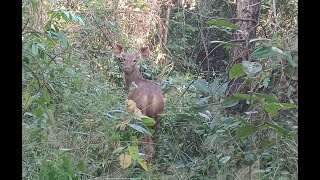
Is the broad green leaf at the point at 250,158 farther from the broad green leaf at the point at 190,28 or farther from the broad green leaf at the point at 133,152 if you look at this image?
the broad green leaf at the point at 190,28

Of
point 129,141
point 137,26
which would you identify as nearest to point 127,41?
point 137,26

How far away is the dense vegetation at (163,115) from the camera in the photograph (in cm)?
408

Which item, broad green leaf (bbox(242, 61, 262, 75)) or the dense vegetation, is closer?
broad green leaf (bbox(242, 61, 262, 75))

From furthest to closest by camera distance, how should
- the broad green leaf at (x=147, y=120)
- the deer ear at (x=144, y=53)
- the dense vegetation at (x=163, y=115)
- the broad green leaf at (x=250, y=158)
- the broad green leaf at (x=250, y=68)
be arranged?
the deer ear at (x=144, y=53), the broad green leaf at (x=147, y=120), the broad green leaf at (x=250, y=158), the dense vegetation at (x=163, y=115), the broad green leaf at (x=250, y=68)

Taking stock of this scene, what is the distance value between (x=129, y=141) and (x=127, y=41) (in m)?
A: 5.85

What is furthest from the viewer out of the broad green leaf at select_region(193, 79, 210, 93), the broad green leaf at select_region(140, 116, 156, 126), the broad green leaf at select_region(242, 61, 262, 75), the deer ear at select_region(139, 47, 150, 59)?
the deer ear at select_region(139, 47, 150, 59)

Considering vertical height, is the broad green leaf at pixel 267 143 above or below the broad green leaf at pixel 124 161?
above

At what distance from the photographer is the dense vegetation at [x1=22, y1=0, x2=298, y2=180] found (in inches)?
161

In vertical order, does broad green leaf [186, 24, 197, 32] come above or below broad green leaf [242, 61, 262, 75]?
below

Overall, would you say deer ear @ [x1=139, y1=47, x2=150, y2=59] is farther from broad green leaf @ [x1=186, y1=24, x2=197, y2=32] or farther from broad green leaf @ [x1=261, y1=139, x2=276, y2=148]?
broad green leaf @ [x1=186, y1=24, x2=197, y2=32]

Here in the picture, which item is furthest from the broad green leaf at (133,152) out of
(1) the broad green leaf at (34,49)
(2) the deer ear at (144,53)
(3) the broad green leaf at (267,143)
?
(2) the deer ear at (144,53)

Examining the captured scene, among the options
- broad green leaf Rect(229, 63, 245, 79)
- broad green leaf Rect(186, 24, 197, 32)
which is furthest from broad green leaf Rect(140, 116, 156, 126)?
broad green leaf Rect(186, 24, 197, 32)

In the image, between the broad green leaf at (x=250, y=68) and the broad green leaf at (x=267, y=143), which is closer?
the broad green leaf at (x=250, y=68)
